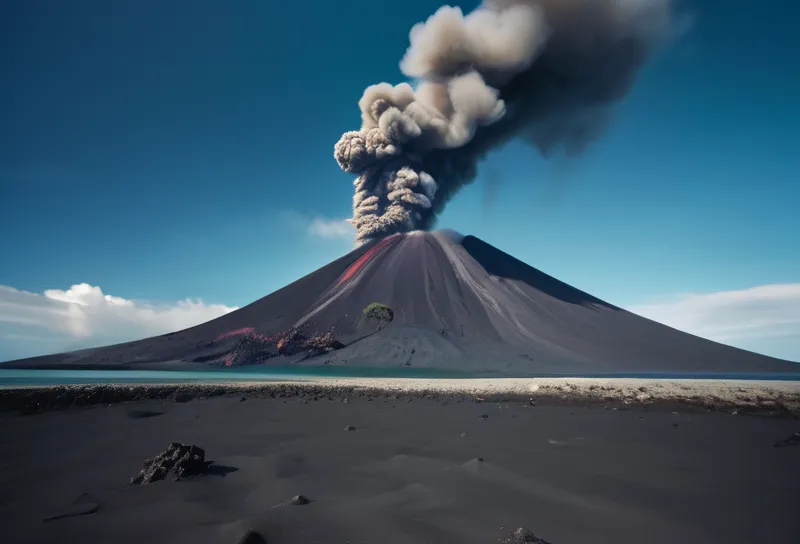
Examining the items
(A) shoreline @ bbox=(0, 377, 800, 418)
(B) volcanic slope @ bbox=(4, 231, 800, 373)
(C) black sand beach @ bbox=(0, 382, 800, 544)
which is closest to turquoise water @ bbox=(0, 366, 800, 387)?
(A) shoreline @ bbox=(0, 377, 800, 418)

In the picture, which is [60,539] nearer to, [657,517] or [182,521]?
[182,521]

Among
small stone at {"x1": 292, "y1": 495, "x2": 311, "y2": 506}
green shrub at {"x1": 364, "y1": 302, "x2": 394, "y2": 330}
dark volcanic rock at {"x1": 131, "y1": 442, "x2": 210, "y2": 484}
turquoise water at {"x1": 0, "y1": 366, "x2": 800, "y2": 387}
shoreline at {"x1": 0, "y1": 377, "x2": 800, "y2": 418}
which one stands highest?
green shrub at {"x1": 364, "y1": 302, "x2": 394, "y2": 330}

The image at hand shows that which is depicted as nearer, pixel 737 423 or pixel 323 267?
pixel 737 423

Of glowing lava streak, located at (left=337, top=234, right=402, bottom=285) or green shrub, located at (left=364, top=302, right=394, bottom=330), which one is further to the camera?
glowing lava streak, located at (left=337, top=234, right=402, bottom=285)

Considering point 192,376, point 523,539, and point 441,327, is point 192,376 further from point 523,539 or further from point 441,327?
point 441,327

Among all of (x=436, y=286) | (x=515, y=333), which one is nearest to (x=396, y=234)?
(x=436, y=286)

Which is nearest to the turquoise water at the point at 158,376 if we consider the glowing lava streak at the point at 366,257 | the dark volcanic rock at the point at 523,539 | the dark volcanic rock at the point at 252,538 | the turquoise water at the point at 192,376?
the turquoise water at the point at 192,376

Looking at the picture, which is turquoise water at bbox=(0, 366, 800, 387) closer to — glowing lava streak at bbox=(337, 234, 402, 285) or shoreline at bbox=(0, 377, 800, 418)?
shoreline at bbox=(0, 377, 800, 418)
